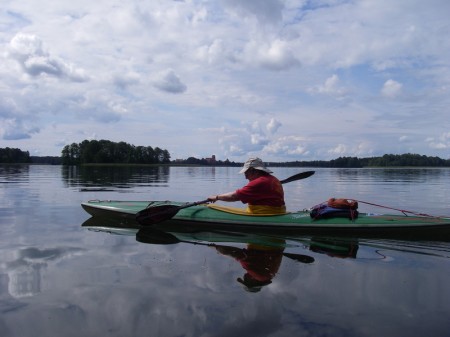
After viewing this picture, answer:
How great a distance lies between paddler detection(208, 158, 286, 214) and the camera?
8992 millimetres

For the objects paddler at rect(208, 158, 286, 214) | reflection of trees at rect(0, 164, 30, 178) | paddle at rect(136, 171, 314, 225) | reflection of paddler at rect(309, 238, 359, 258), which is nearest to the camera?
reflection of paddler at rect(309, 238, 359, 258)

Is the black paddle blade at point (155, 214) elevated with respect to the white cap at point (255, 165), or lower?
lower

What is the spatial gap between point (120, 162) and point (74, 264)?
375ft

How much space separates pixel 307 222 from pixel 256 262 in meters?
2.70

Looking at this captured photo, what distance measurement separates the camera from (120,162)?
116812 millimetres

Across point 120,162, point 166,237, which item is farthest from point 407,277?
point 120,162

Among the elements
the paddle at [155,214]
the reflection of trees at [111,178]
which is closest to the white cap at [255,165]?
the paddle at [155,214]

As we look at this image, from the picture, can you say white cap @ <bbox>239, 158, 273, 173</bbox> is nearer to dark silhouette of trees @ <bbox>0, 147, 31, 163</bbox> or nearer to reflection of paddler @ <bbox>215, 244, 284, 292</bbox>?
reflection of paddler @ <bbox>215, 244, 284, 292</bbox>

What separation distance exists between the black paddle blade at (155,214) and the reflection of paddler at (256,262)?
8.24 feet

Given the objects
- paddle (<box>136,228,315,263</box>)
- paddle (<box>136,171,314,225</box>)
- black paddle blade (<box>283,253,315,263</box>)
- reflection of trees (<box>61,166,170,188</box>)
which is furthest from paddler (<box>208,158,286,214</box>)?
reflection of trees (<box>61,166,170,188</box>)

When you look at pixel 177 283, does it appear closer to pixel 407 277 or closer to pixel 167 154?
pixel 407 277

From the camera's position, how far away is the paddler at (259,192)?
8.99 m

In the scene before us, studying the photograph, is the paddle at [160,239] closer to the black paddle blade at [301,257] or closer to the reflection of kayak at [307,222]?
the black paddle blade at [301,257]

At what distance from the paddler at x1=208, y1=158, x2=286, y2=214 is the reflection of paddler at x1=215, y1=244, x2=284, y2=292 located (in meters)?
1.58
